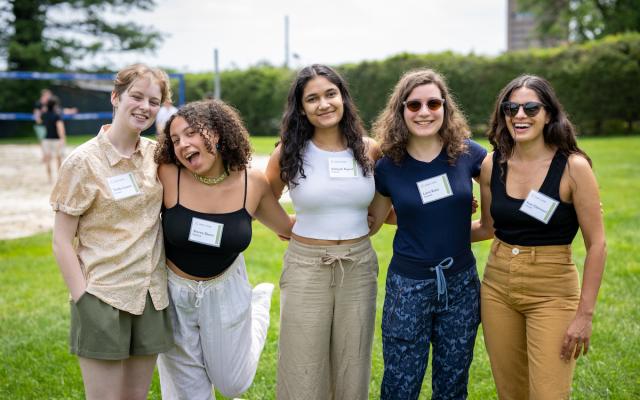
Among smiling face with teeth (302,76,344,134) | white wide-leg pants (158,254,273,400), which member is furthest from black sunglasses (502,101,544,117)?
white wide-leg pants (158,254,273,400)

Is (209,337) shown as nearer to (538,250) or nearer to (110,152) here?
(110,152)

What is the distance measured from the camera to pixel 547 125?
8.50ft

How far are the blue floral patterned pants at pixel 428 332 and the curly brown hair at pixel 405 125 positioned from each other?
576 mm

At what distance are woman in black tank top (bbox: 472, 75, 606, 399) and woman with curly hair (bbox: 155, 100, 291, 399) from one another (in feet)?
3.81

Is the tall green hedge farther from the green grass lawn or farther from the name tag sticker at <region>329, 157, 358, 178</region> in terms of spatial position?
the name tag sticker at <region>329, 157, 358, 178</region>

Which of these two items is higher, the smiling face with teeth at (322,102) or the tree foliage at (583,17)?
the tree foliage at (583,17)

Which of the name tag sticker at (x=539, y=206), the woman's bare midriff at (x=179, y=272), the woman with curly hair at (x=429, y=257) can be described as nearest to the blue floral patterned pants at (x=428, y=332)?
the woman with curly hair at (x=429, y=257)

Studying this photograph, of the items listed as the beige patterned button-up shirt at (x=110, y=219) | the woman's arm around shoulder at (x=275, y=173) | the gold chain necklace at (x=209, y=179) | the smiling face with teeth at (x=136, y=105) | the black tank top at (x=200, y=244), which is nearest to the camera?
the beige patterned button-up shirt at (x=110, y=219)

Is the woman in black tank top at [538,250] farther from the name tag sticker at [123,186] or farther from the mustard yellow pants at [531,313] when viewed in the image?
the name tag sticker at [123,186]

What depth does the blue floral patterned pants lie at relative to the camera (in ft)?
8.66

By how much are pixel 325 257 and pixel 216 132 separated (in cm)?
77

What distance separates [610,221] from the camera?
7.68 m

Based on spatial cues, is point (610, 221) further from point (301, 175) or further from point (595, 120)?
point (595, 120)

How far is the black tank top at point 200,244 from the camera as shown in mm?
2604
